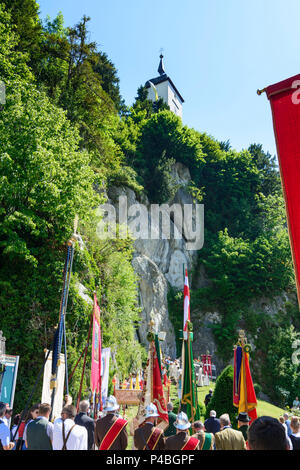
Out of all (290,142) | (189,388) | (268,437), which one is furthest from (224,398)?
(268,437)

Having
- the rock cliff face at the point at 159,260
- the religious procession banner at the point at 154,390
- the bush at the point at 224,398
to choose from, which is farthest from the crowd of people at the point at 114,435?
the rock cliff face at the point at 159,260

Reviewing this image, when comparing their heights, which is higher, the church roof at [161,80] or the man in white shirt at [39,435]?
the church roof at [161,80]

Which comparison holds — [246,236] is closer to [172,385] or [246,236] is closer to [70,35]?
[172,385]

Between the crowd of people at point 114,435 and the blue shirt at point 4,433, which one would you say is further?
the blue shirt at point 4,433

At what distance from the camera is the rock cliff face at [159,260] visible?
99.5ft

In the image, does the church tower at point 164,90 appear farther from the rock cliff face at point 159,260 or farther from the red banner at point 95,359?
the red banner at point 95,359

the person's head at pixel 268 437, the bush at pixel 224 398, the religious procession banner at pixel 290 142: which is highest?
the religious procession banner at pixel 290 142

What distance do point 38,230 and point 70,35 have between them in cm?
1589

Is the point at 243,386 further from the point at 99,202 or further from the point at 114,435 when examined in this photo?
the point at 99,202

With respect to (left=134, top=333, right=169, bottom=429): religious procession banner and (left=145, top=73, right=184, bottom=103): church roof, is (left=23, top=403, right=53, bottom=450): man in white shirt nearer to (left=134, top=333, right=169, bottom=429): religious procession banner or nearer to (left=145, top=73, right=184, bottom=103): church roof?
(left=134, top=333, right=169, bottom=429): religious procession banner

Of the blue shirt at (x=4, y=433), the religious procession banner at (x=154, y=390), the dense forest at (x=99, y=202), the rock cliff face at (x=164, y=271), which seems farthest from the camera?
the rock cliff face at (x=164, y=271)

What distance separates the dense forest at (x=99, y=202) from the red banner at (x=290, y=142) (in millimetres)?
10993

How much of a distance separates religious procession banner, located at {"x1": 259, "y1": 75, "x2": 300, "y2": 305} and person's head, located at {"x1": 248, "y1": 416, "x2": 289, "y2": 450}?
2.47m

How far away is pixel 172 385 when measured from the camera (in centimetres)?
2266
